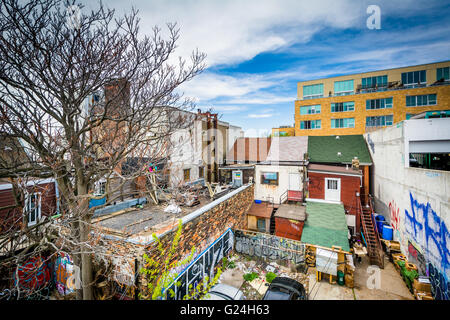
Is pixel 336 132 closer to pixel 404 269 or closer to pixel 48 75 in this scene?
pixel 404 269

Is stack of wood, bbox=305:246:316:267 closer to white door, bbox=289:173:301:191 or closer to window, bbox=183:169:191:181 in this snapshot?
white door, bbox=289:173:301:191

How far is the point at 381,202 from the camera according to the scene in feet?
53.7

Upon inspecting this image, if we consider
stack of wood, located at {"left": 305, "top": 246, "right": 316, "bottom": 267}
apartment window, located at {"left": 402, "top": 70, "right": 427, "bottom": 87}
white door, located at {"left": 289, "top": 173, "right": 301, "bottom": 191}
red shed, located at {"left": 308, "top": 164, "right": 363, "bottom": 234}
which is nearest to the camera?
stack of wood, located at {"left": 305, "top": 246, "right": 316, "bottom": 267}

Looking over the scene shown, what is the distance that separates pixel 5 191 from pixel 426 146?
865 inches

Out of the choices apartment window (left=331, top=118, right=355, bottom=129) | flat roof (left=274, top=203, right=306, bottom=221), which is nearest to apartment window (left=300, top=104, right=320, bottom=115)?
apartment window (left=331, top=118, right=355, bottom=129)

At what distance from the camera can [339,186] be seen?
16.1m

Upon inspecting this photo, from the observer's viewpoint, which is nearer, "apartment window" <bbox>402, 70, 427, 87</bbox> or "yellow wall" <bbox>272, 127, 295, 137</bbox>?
"apartment window" <bbox>402, 70, 427, 87</bbox>

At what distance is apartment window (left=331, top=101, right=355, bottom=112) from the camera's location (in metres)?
27.6

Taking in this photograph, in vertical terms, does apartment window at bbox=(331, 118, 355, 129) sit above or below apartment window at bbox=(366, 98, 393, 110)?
below

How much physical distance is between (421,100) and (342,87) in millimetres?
9701

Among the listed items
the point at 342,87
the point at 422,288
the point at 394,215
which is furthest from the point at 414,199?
the point at 342,87

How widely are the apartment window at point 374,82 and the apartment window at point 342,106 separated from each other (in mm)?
4850

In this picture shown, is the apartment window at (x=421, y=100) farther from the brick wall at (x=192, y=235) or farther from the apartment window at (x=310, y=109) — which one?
the brick wall at (x=192, y=235)

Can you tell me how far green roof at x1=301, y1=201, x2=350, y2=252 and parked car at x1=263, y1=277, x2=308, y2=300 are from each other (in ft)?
13.1
